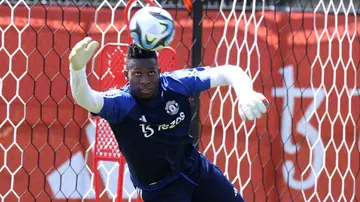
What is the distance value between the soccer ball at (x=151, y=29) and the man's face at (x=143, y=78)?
5cm

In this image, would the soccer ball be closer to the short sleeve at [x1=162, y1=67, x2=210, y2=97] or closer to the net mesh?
the short sleeve at [x1=162, y1=67, x2=210, y2=97]

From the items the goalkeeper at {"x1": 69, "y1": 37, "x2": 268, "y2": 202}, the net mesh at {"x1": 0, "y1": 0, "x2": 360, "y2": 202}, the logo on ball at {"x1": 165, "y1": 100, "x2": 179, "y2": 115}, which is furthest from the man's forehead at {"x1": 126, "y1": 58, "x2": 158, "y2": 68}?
the net mesh at {"x1": 0, "y1": 0, "x2": 360, "y2": 202}

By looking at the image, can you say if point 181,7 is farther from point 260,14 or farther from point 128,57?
point 128,57

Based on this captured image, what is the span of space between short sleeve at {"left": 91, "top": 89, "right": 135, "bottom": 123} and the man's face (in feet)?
0.11

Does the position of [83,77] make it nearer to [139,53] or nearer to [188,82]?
[139,53]

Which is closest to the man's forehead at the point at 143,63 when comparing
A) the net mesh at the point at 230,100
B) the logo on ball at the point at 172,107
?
the logo on ball at the point at 172,107

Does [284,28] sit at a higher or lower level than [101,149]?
higher

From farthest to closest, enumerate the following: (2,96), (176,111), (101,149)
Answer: (2,96) → (101,149) → (176,111)

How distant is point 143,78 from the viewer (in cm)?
225

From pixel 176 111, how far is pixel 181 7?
3.23 feet

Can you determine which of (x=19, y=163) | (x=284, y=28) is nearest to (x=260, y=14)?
(x=284, y=28)

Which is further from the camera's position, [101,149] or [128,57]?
[101,149]

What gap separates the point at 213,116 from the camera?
10.7 ft

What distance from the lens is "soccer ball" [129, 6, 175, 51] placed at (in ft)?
7.42
